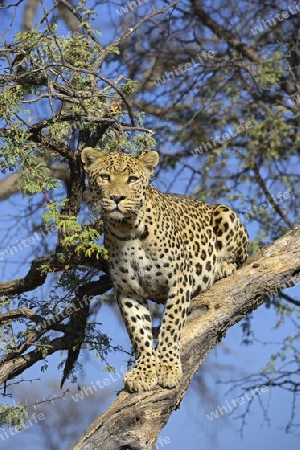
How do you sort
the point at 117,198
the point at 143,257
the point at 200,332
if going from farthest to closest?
the point at 200,332 → the point at 143,257 → the point at 117,198

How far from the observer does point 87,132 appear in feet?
23.8

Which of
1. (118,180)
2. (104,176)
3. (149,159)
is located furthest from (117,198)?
(149,159)

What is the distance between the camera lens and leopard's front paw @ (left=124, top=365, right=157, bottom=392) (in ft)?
20.2

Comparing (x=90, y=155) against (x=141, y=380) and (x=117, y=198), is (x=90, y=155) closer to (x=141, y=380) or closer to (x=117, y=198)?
(x=117, y=198)

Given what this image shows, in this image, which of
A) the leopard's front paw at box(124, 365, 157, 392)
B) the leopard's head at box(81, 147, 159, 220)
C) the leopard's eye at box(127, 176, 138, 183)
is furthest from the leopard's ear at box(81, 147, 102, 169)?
the leopard's front paw at box(124, 365, 157, 392)

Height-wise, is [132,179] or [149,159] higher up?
[149,159]

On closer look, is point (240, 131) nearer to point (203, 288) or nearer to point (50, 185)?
point (203, 288)

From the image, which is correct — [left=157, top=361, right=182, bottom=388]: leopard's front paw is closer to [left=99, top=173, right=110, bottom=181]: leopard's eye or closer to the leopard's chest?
the leopard's chest

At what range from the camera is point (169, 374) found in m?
6.18

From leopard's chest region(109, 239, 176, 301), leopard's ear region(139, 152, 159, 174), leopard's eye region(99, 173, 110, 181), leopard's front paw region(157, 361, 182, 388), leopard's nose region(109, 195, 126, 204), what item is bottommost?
leopard's front paw region(157, 361, 182, 388)

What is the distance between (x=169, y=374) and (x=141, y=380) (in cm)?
21

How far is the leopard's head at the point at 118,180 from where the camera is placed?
19.6 feet

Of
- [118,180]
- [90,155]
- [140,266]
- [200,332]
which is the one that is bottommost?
[200,332]

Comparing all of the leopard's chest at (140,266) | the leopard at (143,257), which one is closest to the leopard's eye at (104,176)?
the leopard at (143,257)
